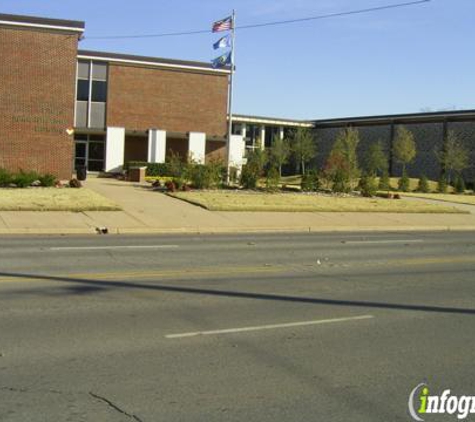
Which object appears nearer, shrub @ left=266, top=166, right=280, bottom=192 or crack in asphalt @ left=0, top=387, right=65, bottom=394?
crack in asphalt @ left=0, top=387, right=65, bottom=394

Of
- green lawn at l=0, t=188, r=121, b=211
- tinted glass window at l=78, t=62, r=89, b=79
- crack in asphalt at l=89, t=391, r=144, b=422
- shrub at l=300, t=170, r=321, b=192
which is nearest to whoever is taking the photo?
crack in asphalt at l=89, t=391, r=144, b=422

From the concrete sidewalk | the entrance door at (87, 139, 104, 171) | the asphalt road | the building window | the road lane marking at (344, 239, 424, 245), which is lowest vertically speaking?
the asphalt road

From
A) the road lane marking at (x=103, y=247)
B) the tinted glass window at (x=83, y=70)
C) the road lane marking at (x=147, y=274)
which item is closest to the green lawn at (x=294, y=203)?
the road lane marking at (x=103, y=247)

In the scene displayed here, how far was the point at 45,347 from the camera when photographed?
6211 millimetres

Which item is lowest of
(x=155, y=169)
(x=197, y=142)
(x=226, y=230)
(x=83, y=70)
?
(x=226, y=230)

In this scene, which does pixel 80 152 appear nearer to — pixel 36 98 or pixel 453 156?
pixel 36 98

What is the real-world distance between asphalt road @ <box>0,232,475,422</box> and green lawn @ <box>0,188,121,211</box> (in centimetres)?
820

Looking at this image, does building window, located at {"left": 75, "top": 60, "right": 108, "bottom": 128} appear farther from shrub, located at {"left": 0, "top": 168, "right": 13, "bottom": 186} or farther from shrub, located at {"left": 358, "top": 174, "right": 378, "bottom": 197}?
shrub, located at {"left": 358, "top": 174, "right": 378, "bottom": 197}

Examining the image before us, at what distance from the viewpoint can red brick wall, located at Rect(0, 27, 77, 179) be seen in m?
34.3

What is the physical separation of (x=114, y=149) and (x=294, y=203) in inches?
894

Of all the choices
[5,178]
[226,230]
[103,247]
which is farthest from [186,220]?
[5,178]

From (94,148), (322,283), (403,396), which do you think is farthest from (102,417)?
(94,148)

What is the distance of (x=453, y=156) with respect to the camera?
4925 cm

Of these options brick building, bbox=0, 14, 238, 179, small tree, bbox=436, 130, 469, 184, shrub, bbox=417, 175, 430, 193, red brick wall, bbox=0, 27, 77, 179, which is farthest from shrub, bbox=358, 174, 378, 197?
small tree, bbox=436, 130, 469, 184
